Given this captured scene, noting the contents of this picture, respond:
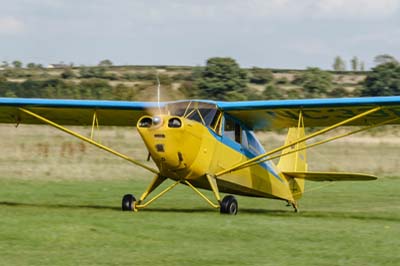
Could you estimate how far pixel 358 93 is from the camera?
76312 mm

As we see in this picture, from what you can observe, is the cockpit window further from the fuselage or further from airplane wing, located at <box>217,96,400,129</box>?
airplane wing, located at <box>217,96,400,129</box>

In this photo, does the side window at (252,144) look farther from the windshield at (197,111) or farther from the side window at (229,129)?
the windshield at (197,111)

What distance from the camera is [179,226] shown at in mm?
12734

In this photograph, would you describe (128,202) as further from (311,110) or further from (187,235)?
(187,235)

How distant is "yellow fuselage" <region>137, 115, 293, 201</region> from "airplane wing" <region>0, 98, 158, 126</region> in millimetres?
1466

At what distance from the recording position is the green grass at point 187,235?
10.0 meters

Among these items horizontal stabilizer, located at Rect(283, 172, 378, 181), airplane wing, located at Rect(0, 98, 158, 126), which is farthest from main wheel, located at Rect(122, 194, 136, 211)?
horizontal stabilizer, located at Rect(283, 172, 378, 181)

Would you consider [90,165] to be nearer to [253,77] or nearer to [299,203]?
[299,203]

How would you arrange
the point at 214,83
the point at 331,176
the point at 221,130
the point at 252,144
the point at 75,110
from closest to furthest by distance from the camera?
the point at 221,130 < the point at 331,176 < the point at 252,144 < the point at 75,110 < the point at 214,83

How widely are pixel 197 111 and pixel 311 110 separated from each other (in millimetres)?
2253

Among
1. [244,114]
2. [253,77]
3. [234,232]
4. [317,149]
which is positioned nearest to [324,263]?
[234,232]

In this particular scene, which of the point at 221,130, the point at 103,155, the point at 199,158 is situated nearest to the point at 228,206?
the point at 199,158

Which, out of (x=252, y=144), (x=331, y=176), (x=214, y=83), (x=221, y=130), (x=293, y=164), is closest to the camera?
(x=221, y=130)

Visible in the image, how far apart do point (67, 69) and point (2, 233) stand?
79237 mm
